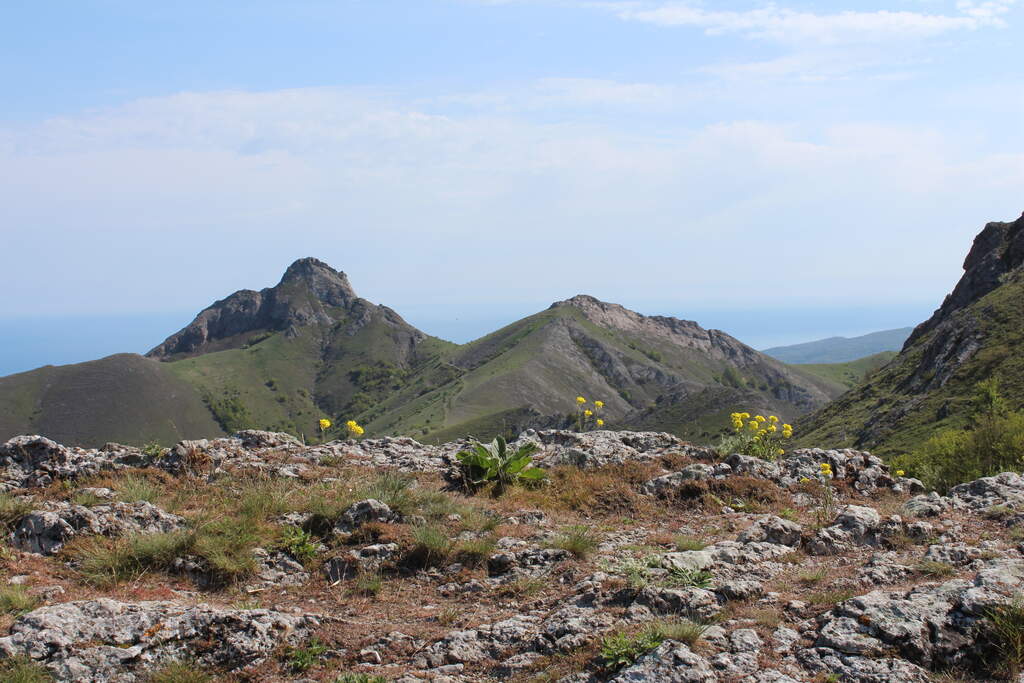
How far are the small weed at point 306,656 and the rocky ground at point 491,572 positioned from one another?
0.01m

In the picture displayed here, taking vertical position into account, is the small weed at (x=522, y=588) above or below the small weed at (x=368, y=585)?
below

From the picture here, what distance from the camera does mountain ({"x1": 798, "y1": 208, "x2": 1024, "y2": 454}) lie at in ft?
130

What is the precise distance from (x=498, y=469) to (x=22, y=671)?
6.40m

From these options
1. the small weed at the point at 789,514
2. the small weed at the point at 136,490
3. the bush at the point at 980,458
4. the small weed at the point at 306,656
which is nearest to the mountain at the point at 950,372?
the bush at the point at 980,458

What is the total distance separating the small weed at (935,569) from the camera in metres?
6.07

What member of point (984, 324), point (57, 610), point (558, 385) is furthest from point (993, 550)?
point (558, 385)

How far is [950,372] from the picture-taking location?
153 ft

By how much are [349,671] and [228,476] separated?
5447 mm

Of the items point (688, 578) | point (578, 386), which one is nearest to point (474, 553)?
point (688, 578)

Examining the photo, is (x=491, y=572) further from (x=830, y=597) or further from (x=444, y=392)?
(x=444, y=392)

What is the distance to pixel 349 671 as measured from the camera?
488 centimetres

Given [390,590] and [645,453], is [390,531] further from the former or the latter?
[645,453]

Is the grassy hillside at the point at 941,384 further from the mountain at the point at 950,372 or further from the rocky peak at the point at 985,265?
the rocky peak at the point at 985,265

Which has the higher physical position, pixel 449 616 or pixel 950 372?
pixel 449 616
